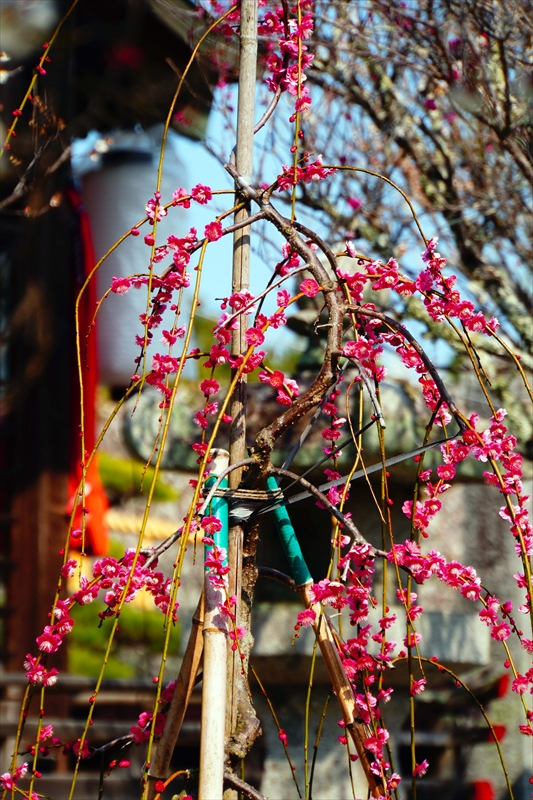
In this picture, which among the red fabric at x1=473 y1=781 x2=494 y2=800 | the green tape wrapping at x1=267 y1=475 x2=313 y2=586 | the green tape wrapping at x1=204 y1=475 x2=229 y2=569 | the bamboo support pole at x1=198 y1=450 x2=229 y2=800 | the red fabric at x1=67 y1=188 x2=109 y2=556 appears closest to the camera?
the bamboo support pole at x1=198 y1=450 x2=229 y2=800

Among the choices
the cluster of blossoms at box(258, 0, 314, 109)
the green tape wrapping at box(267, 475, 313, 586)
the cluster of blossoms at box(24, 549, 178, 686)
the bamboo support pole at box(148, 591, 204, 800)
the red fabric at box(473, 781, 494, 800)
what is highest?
the cluster of blossoms at box(258, 0, 314, 109)

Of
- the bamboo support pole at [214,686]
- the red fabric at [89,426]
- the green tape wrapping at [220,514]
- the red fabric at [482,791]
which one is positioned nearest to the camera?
the bamboo support pole at [214,686]

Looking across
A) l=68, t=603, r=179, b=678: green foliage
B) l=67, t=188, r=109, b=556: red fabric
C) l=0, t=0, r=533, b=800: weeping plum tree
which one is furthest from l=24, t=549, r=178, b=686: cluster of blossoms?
l=68, t=603, r=179, b=678: green foliage

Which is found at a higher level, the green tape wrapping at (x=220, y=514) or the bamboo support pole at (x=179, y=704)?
the green tape wrapping at (x=220, y=514)

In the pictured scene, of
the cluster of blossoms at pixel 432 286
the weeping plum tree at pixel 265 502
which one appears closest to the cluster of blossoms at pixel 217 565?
the weeping plum tree at pixel 265 502

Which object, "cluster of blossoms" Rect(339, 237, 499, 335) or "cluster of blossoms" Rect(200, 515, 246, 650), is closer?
"cluster of blossoms" Rect(200, 515, 246, 650)

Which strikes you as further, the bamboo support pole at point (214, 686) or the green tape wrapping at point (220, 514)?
the green tape wrapping at point (220, 514)

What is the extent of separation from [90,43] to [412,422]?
4.03 m

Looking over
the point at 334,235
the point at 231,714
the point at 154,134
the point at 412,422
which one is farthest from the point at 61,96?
the point at 231,714

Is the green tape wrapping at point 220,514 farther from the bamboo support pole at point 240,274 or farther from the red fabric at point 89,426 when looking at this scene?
the red fabric at point 89,426

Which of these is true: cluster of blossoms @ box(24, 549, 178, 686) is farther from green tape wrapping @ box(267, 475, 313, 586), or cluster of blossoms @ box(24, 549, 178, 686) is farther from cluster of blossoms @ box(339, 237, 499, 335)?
cluster of blossoms @ box(339, 237, 499, 335)

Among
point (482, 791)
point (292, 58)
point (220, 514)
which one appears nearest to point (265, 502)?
point (220, 514)

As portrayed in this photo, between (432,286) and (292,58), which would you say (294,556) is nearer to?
(432,286)

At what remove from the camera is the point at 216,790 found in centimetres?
132
